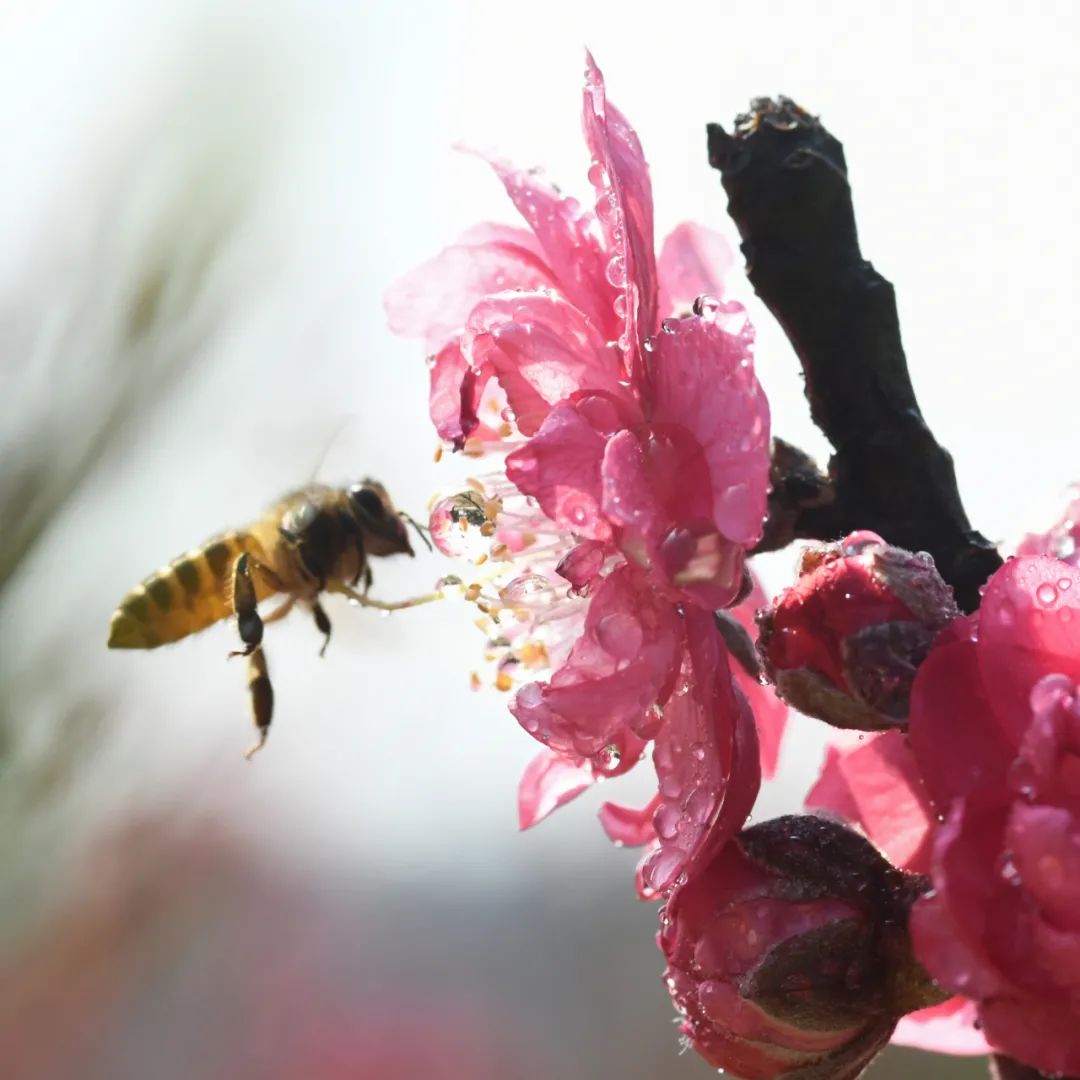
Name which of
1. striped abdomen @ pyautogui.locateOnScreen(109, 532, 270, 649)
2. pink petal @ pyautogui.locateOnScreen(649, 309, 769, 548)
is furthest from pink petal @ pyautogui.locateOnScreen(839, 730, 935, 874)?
striped abdomen @ pyautogui.locateOnScreen(109, 532, 270, 649)

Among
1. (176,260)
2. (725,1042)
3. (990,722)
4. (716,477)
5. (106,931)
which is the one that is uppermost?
(176,260)

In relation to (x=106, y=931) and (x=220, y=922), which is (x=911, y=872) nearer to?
(x=106, y=931)

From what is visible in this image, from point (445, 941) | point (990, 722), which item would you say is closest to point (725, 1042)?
point (990, 722)

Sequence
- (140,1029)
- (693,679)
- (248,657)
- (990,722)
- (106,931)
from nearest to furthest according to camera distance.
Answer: (990,722) → (693,679) → (248,657) → (106,931) → (140,1029)

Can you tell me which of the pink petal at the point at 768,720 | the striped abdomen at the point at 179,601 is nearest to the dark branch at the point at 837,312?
the pink petal at the point at 768,720

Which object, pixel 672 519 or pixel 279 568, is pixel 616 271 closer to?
pixel 672 519

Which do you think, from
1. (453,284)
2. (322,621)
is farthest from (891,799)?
(322,621)
